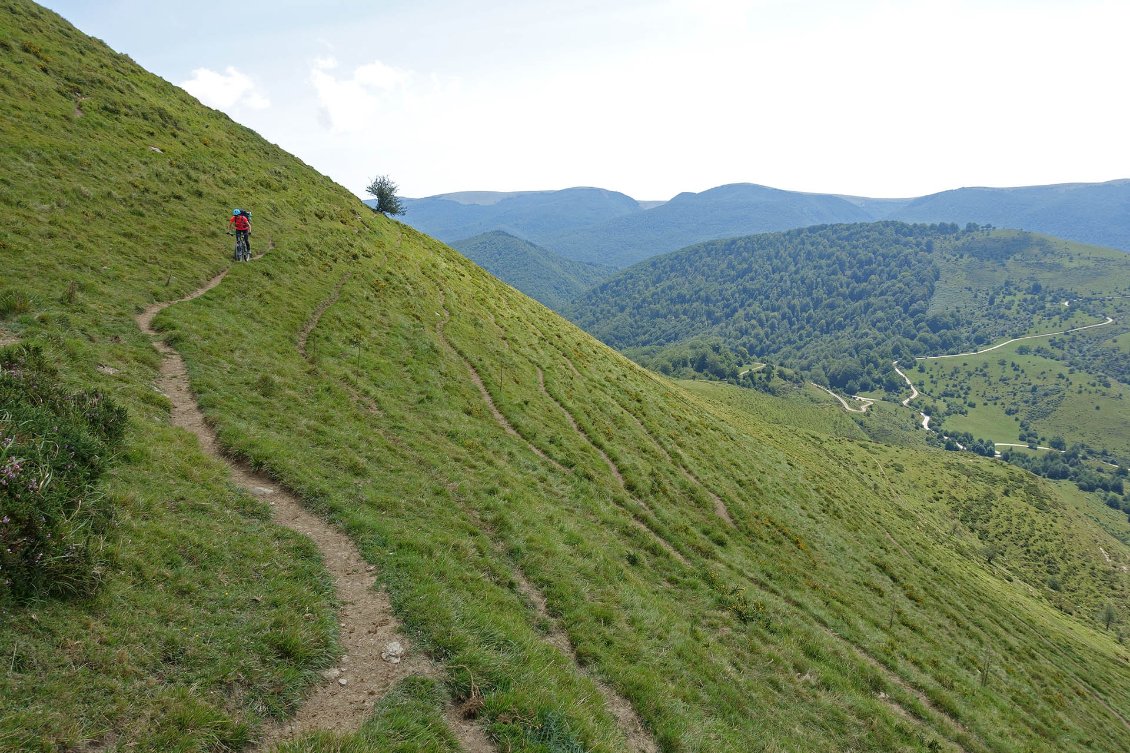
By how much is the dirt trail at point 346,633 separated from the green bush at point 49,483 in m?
3.34

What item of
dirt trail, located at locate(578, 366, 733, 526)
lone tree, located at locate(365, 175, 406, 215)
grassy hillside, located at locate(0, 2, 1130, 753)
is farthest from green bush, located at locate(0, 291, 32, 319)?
lone tree, located at locate(365, 175, 406, 215)

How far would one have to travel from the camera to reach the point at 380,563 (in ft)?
36.9

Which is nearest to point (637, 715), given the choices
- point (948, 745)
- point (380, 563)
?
point (380, 563)

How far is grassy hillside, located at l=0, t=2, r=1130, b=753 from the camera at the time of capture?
782cm

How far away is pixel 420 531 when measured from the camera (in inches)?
520

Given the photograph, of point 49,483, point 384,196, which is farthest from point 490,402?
point 384,196

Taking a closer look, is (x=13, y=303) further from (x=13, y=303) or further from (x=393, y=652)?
(x=393, y=652)

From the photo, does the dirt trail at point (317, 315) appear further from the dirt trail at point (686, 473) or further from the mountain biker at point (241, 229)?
the dirt trail at point (686, 473)

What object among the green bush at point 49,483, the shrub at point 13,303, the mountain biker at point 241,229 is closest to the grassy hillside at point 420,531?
the shrub at point 13,303

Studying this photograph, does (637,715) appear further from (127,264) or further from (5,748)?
(127,264)

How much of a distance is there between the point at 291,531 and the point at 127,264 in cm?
1974

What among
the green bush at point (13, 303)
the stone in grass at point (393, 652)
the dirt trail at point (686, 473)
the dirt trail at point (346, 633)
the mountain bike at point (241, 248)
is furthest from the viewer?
the mountain bike at point (241, 248)

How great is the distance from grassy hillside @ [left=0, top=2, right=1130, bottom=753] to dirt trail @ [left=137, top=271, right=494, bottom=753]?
0.31 metres

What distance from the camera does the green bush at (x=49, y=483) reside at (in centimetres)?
671
